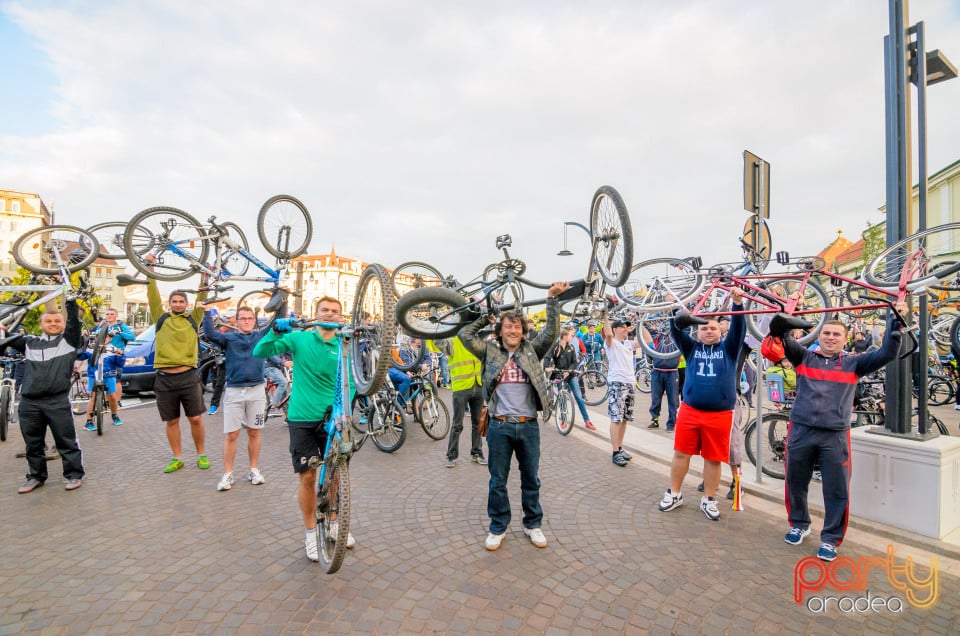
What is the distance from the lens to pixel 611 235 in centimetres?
388

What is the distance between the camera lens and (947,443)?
3883 mm

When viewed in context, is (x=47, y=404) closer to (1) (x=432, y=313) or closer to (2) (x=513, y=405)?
(1) (x=432, y=313)

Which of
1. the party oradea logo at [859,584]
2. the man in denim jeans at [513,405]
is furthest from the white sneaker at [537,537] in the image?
the party oradea logo at [859,584]

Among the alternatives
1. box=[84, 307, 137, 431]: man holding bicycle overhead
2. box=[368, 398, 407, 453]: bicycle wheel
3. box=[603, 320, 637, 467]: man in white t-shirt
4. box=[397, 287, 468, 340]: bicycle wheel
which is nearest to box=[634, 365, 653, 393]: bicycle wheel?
box=[603, 320, 637, 467]: man in white t-shirt

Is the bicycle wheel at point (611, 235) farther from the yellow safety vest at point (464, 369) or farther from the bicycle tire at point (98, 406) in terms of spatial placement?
the bicycle tire at point (98, 406)

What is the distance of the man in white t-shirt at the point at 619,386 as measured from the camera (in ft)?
20.3

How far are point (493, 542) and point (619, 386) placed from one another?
11.6ft

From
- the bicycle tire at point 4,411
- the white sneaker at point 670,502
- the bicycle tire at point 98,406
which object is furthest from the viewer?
the bicycle tire at point 98,406

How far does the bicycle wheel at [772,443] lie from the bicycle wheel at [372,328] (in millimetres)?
4966

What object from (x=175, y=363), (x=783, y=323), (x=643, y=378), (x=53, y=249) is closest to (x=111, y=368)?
(x=53, y=249)


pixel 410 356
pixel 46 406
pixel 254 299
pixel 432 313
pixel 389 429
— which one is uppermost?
pixel 254 299

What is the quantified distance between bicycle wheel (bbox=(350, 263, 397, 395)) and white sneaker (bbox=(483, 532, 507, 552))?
5.38ft

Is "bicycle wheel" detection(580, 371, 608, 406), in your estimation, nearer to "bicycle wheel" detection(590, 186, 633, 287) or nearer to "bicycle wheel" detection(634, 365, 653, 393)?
"bicycle wheel" detection(634, 365, 653, 393)

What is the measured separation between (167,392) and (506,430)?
14.4 ft
